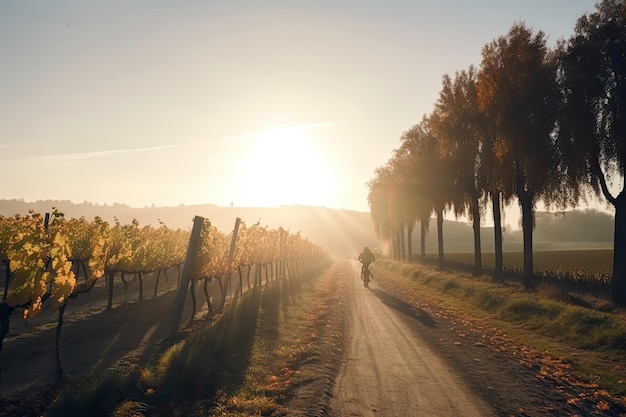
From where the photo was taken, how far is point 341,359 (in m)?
11.9

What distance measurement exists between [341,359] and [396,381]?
92.6 inches

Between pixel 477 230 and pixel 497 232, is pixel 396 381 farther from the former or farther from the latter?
pixel 477 230

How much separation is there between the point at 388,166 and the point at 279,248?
19203 mm

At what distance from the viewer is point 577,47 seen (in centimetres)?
1991

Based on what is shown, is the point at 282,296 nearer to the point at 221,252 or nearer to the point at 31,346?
the point at 221,252

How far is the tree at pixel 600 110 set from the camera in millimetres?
18625

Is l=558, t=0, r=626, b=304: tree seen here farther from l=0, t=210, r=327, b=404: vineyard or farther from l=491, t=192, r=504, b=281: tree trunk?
l=0, t=210, r=327, b=404: vineyard

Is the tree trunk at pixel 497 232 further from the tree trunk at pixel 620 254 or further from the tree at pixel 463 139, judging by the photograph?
the tree trunk at pixel 620 254

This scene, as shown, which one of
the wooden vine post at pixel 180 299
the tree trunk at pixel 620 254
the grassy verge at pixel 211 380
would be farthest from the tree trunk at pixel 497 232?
the wooden vine post at pixel 180 299

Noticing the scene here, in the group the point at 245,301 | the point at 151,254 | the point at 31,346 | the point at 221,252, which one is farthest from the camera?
the point at 151,254

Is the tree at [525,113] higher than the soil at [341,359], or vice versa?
the tree at [525,113]

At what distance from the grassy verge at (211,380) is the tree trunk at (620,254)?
12.6m

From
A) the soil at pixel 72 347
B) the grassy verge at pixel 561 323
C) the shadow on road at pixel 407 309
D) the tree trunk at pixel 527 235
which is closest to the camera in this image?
the soil at pixel 72 347

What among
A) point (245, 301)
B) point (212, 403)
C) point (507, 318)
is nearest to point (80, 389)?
point (212, 403)
